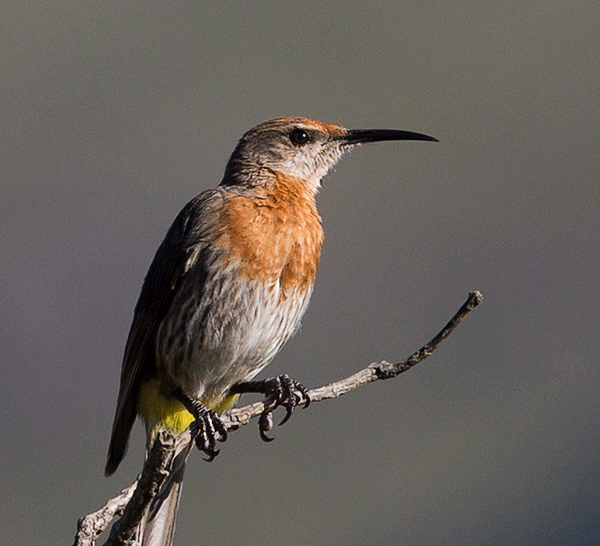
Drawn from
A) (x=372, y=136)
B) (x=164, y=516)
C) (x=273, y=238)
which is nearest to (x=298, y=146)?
(x=372, y=136)

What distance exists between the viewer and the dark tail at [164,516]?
9484 millimetres

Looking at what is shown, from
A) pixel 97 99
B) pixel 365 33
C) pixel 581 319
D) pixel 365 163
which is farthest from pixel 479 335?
pixel 365 33

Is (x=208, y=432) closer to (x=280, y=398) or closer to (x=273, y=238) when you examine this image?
(x=280, y=398)

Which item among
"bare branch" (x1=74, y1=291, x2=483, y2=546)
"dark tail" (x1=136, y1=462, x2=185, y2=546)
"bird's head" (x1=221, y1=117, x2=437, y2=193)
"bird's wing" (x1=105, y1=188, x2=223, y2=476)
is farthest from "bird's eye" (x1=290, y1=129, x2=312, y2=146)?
"dark tail" (x1=136, y1=462, x2=185, y2=546)

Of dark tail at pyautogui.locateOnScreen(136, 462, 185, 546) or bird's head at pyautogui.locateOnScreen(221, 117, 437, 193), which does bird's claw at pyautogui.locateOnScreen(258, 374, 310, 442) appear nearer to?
dark tail at pyautogui.locateOnScreen(136, 462, 185, 546)

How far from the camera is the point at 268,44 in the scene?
108m

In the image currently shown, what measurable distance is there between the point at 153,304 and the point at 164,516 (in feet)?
4.22

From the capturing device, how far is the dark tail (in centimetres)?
948

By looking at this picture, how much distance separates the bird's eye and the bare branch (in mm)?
2188

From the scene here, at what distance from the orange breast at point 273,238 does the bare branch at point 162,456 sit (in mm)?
845

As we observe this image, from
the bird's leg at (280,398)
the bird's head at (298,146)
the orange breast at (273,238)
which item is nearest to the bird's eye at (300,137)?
the bird's head at (298,146)

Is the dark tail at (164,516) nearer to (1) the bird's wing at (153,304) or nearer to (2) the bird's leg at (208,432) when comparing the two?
(1) the bird's wing at (153,304)

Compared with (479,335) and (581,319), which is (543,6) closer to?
(581,319)

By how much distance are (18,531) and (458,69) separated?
69.7m
